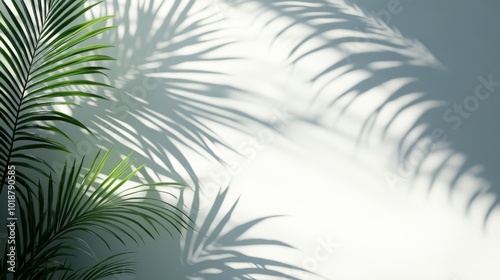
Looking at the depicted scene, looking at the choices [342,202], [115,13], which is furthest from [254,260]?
[115,13]

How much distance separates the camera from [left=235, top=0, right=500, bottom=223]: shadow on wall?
2150mm

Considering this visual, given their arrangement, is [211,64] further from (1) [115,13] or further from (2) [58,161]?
(2) [58,161]

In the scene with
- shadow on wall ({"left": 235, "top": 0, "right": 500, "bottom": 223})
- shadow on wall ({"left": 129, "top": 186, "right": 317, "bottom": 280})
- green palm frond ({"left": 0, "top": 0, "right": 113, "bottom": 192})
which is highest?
shadow on wall ({"left": 235, "top": 0, "right": 500, "bottom": 223})

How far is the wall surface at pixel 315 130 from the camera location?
217 cm

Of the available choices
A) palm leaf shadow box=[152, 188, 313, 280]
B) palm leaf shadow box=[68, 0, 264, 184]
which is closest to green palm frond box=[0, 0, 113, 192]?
palm leaf shadow box=[68, 0, 264, 184]

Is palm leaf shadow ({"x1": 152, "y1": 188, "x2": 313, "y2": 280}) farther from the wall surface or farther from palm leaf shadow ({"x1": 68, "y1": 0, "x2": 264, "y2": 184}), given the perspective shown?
palm leaf shadow ({"x1": 68, "y1": 0, "x2": 264, "y2": 184})

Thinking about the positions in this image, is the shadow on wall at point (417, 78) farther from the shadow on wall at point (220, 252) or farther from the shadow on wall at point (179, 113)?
the shadow on wall at point (220, 252)

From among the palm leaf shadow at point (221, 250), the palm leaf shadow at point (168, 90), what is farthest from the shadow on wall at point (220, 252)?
the palm leaf shadow at point (168, 90)

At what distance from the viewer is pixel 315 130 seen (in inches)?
90.7

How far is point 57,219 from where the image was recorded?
2.09 m

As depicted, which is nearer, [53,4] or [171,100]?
[53,4]

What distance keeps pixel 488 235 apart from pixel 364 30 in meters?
0.91

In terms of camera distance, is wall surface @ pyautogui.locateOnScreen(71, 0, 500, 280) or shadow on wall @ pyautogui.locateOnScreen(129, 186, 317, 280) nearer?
wall surface @ pyautogui.locateOnScreen(71, 0, 500, 280)

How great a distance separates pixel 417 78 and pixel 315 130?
44 cm
